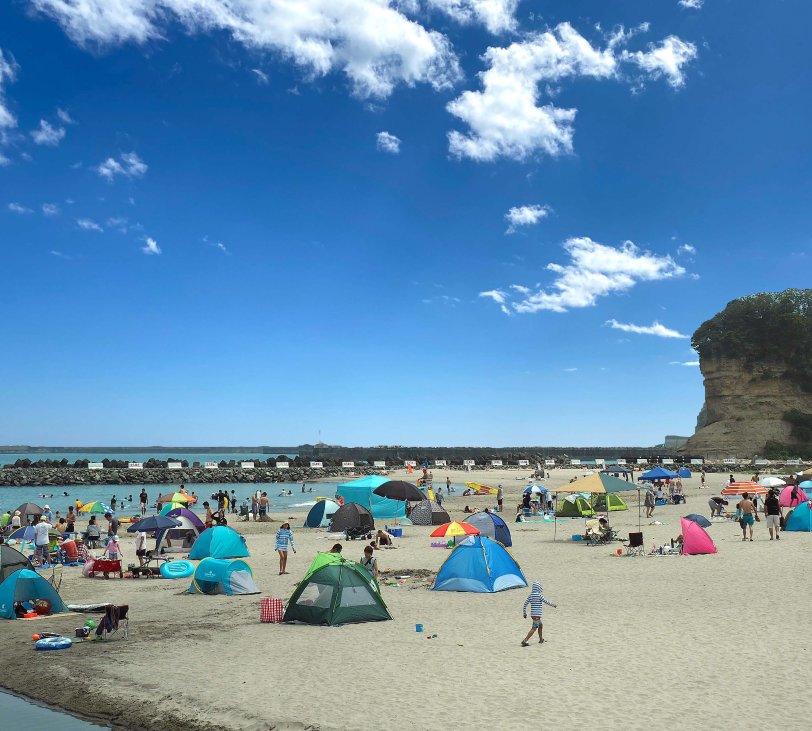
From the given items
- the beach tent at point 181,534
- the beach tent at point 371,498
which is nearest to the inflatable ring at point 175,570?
the beach tent at point 181,534

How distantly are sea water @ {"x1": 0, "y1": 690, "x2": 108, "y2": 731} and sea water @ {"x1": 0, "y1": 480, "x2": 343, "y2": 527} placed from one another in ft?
105

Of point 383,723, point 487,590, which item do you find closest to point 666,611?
point 487,590

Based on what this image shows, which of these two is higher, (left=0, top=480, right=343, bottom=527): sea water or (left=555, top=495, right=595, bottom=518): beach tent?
(left=555, top=495, right=595, bottom=518): beach tent

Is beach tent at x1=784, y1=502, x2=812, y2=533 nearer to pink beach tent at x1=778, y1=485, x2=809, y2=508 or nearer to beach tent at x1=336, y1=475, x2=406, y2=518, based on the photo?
pink beach tent at x1=778, y1=485, x2=809, y2=508

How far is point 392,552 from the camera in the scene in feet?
75.8

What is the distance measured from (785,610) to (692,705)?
20.5 ft

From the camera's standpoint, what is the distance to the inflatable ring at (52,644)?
11.7 metres

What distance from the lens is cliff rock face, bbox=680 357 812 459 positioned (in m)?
92.9

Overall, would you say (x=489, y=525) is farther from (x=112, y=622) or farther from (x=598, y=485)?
(x=112, y=622)

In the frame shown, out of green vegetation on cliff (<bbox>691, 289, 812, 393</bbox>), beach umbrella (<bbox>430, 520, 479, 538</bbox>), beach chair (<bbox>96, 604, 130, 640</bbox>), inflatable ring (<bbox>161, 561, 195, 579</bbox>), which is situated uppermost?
green vegetation on cliff (<bbox>691, 289, 812, 393</bbox>)

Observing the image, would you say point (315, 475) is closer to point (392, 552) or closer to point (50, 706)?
point (392, 552)

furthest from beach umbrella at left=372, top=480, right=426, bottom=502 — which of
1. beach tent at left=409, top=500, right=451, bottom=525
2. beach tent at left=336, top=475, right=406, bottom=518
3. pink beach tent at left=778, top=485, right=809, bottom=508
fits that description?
pink beach tent at left=778, top=485, right=809, bottom=508

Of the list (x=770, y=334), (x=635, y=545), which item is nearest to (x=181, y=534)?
(x=635, y=545)

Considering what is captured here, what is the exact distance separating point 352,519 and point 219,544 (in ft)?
26.3
